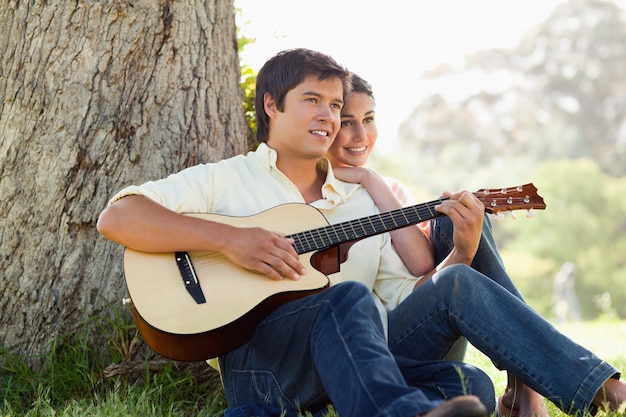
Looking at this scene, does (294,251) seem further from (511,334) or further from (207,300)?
(511,334)

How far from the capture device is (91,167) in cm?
349

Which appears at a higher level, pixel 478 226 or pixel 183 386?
pixel 478 226

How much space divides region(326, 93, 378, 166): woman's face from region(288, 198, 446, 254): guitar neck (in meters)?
0.67

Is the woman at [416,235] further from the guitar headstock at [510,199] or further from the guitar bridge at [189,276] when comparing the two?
the guitar bridge at [189,276]

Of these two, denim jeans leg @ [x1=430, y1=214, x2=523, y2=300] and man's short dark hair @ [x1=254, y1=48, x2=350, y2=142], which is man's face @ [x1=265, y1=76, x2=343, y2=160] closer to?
man's short dark hair @ [x1=254, y1=48, x2=350, y2=142]

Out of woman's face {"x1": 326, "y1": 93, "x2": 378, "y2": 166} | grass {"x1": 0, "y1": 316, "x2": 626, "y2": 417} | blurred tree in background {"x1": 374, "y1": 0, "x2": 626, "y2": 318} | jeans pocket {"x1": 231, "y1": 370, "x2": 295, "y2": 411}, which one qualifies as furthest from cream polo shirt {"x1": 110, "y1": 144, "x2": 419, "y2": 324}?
blurred tree in background {"x1": 374, "y1": 0, "x2": 626, "y2": 318}

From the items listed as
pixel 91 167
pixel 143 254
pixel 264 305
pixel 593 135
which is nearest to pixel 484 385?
pixel 264 305

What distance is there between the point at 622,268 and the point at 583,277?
117cm

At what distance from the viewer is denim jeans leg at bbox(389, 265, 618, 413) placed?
8.33 feet

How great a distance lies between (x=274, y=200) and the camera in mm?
3238

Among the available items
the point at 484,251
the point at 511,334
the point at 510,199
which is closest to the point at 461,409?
the point at 511,334

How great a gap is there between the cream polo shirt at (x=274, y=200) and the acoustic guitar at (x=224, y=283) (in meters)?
0.10

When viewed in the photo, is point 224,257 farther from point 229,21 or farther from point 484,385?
point 229,21

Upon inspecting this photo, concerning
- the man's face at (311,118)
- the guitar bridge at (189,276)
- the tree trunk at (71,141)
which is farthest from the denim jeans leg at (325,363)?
the tree trunk at (71,141)
